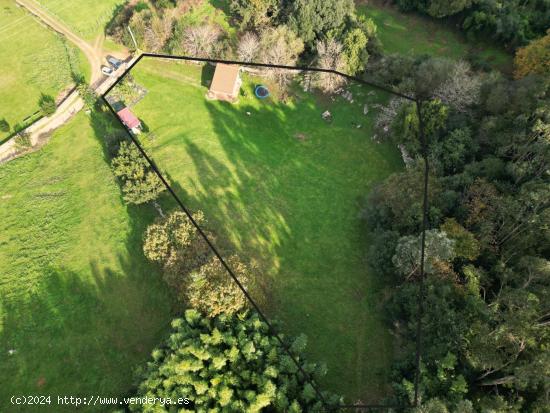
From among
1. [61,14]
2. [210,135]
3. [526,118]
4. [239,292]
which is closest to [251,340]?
[239,292]

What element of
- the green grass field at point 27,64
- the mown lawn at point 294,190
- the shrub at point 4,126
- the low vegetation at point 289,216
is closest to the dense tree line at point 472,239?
the low vegetation at point 289,216

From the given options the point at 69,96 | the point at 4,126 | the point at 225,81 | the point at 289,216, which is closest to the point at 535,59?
the point at 289,216

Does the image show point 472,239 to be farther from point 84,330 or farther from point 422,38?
point 422,38

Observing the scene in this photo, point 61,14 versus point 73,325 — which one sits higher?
point 61,14

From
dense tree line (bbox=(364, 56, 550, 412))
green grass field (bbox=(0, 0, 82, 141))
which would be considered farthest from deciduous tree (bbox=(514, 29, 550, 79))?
green grass field (bbox=(0, 0, 82, 141))

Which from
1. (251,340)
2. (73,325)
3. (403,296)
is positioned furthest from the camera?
(73,325)

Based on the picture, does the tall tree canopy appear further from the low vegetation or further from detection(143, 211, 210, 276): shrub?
detection(143, 211, 210, 276): shrub

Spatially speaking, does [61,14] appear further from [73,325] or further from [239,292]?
[239,292]
